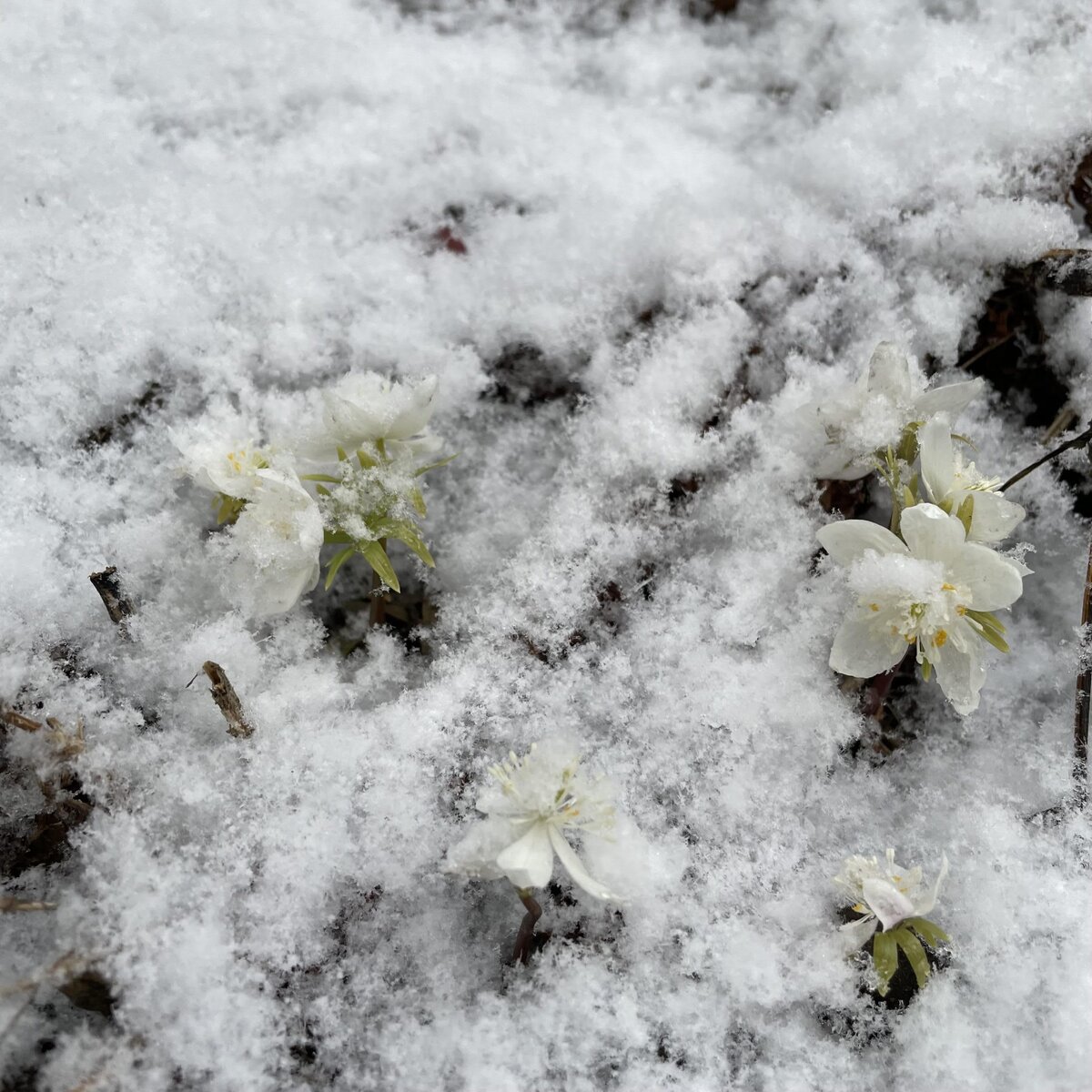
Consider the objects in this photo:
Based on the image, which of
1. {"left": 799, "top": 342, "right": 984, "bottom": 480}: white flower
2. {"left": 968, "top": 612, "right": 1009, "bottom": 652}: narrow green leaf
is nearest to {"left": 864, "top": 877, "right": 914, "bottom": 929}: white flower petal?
{"left": 968, "top": 612, "right": 1009, "bottom": 652}: narrow green leaf

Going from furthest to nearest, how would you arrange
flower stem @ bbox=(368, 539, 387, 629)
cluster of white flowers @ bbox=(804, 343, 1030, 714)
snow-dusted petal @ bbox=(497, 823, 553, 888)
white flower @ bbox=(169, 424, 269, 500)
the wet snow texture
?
flower stem @ bbox=(368, 539, 387, 629)
white flower @ bbox=(169, 424, 269, 500)
cluster of white flowers @ bbox=(804, 343, 1030, 714)
the wet snow texture
snow-dusted petal @ bbox=(497, 823, 553, 888)

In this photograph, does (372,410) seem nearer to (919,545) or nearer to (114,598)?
(114,598)

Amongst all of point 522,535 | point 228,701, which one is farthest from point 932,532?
point 228,701

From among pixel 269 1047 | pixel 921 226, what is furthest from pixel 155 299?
pixel 921 226

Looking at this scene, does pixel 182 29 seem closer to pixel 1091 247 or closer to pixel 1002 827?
pixel 1091 247

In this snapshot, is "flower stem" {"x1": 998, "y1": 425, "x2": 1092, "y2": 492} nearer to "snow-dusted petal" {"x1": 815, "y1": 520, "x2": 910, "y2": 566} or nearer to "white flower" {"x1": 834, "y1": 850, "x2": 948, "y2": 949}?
"snow-dusted petal" {"x1": 815, "y1": 520, "x2": 910, "y2": 566}
